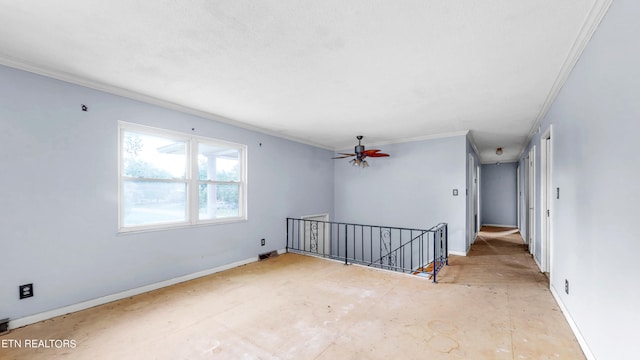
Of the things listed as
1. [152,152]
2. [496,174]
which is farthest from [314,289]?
[496,174]

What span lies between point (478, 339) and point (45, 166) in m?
4.46

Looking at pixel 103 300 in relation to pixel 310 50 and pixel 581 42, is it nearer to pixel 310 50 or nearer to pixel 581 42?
pixel 310 50

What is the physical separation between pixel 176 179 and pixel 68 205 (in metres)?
1.21

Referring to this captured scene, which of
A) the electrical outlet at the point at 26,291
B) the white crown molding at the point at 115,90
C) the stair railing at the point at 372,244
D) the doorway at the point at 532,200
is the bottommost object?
the stair railing at the point at 372,244

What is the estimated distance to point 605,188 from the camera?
1.73m

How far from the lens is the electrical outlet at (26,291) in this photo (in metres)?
2.59

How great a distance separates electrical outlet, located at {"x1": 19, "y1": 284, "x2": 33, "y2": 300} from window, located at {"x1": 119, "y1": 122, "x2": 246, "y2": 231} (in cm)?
92

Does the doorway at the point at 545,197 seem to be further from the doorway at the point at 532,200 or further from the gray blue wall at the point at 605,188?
the gray blue wall at the point at 605,188

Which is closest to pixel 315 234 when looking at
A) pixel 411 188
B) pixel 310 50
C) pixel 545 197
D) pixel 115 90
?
pixel 411 188

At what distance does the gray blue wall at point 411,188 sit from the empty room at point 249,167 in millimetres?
805

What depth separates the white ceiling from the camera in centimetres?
179

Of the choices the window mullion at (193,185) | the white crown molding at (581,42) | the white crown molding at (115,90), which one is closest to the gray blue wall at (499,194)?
the white crown molding at (581,42)

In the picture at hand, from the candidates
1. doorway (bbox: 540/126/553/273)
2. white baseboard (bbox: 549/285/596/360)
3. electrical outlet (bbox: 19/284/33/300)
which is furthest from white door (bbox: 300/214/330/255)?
electrical outlet (bbox: 19/284/33/300)

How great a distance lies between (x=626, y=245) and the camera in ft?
4.82
